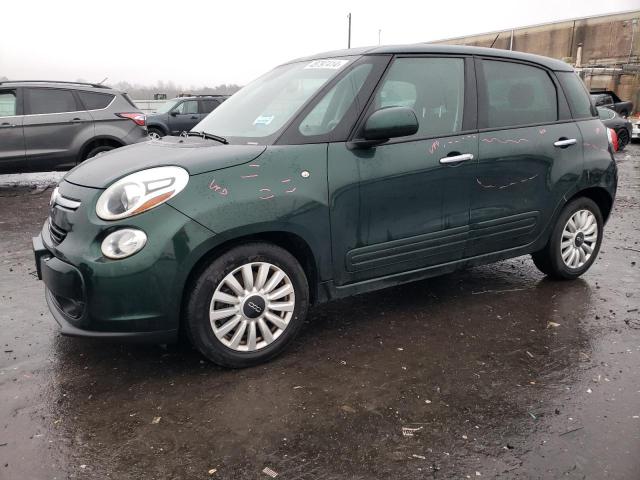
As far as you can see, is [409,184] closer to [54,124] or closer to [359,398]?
[359,398]

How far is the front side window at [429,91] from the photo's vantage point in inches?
141

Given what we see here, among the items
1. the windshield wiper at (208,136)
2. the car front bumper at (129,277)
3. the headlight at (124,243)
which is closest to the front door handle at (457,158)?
the windshield wiper at (208,136)

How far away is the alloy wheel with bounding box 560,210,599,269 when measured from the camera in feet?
14.9

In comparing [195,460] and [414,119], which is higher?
[414,119]

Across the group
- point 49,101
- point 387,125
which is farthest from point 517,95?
point 49,101

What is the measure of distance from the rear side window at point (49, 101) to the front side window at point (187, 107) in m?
8.22

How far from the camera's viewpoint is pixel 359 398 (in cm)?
287

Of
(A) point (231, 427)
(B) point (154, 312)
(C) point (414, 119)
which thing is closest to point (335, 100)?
(C) point (414, 119)

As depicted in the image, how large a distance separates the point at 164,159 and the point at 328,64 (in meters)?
1.31

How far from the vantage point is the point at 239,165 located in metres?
3.03

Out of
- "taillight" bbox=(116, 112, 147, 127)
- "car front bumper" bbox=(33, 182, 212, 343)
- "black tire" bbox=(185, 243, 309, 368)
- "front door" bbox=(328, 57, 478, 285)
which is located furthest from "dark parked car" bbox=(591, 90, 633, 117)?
"car front bumper" bbox=(33, 182, 212, 343)

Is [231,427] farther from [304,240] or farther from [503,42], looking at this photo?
[503,42]

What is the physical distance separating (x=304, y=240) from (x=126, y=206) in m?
0.99

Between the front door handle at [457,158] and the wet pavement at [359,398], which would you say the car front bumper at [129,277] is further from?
the front door handle at [457,158]
